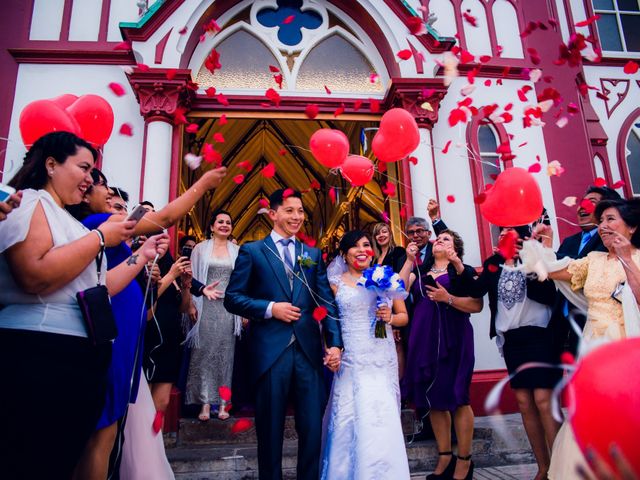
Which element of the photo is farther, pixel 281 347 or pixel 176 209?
pixel 281 347

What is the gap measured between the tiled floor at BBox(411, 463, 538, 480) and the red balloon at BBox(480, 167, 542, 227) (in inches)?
87.6

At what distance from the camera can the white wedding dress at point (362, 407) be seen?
3184mm

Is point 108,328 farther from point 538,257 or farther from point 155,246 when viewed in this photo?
point 538,257

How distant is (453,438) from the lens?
14.5 ft

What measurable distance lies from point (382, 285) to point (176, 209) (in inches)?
66.9

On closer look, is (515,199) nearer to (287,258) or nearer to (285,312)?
(287,258)

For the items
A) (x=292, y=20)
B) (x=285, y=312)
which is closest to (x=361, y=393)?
(x=285, y=312)

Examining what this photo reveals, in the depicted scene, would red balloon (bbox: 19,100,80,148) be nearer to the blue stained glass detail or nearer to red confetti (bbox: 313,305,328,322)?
red confetti (bbox: 313,305,328,322)

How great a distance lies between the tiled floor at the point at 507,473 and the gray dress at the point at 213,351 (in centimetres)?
217

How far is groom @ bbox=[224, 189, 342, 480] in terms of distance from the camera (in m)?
3.06

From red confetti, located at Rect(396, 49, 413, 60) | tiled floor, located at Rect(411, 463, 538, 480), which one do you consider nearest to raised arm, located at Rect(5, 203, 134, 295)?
tiled floor, located at Rect(411, 463, 538, 480)

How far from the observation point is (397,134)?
14.0 feet

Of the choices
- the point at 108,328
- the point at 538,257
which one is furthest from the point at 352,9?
the point at 108,328

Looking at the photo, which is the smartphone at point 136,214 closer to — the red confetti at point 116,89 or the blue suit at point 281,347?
the blue suit at point 281,347
